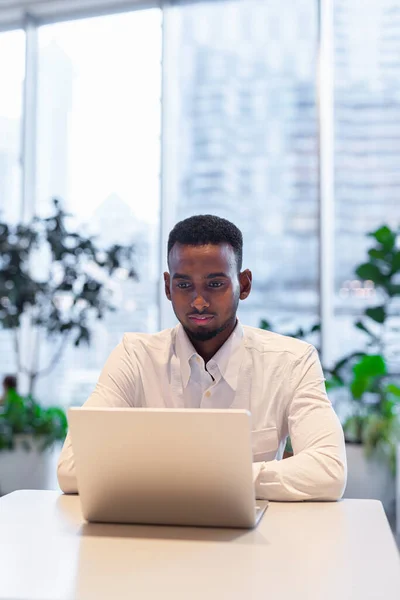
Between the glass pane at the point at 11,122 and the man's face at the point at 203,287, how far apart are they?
11.3 ft

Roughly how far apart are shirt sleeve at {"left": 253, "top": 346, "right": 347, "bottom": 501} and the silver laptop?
174 millimetres

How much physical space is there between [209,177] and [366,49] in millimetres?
1239

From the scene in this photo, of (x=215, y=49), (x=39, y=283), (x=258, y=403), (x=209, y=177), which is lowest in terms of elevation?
(x=258, y=403)

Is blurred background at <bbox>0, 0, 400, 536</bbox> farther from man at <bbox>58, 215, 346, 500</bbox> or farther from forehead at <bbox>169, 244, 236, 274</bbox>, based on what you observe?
forehead at <bbox>169, 244, 236, 274</bbox>

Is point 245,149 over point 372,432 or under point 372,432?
over

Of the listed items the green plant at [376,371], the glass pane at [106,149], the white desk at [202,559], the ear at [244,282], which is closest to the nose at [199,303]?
the ear at [244,282]

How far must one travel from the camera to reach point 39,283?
3.95 meters

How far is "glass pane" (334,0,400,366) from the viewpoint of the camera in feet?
13.8

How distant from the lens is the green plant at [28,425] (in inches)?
151

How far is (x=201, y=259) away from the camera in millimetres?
1658

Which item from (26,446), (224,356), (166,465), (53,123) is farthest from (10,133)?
(166,465)

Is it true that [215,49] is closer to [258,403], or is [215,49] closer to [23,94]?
[23,94]

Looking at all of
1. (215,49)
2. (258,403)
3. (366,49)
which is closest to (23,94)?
(215,49)

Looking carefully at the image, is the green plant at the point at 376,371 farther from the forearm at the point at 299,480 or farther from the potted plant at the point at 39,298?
the forearm at the point at 299,480
